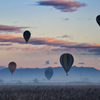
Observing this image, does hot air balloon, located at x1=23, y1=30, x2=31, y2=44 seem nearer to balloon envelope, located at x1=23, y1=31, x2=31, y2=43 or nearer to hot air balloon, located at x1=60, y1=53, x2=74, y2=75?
balloon envelope, located at x1=23, y1=31, x2=31, y2=43

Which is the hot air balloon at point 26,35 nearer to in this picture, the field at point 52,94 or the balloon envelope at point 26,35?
the balloon envelope at point 26,35

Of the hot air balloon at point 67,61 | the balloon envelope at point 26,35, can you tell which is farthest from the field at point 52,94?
the balloon envelope at point 26,35

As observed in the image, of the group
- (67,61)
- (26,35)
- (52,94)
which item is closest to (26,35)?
(26,35)

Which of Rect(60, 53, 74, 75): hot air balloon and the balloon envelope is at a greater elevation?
the balloon envelope

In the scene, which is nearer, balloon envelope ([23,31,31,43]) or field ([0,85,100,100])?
field ([0,85,100,100])

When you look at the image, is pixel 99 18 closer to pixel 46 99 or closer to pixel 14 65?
pixel 46 99

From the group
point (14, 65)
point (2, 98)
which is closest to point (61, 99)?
point (2, 98)

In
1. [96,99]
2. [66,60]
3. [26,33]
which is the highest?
[26,33]

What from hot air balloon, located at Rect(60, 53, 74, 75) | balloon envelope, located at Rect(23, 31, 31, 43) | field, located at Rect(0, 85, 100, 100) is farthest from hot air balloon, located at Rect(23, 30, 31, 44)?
field, located at Rect(0, 85, 100, 100)

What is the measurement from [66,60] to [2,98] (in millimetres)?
42109

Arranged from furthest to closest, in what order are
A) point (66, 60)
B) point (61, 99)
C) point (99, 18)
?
point (66, 60)
point (99, 18)
point (61, 99)

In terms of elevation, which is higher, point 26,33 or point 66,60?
point 26,33

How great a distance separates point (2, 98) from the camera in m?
31.9

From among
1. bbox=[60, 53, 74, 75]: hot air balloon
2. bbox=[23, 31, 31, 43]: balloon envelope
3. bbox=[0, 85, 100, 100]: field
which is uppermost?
bbox=[23, 31, 31, 43]: balloon envelope
